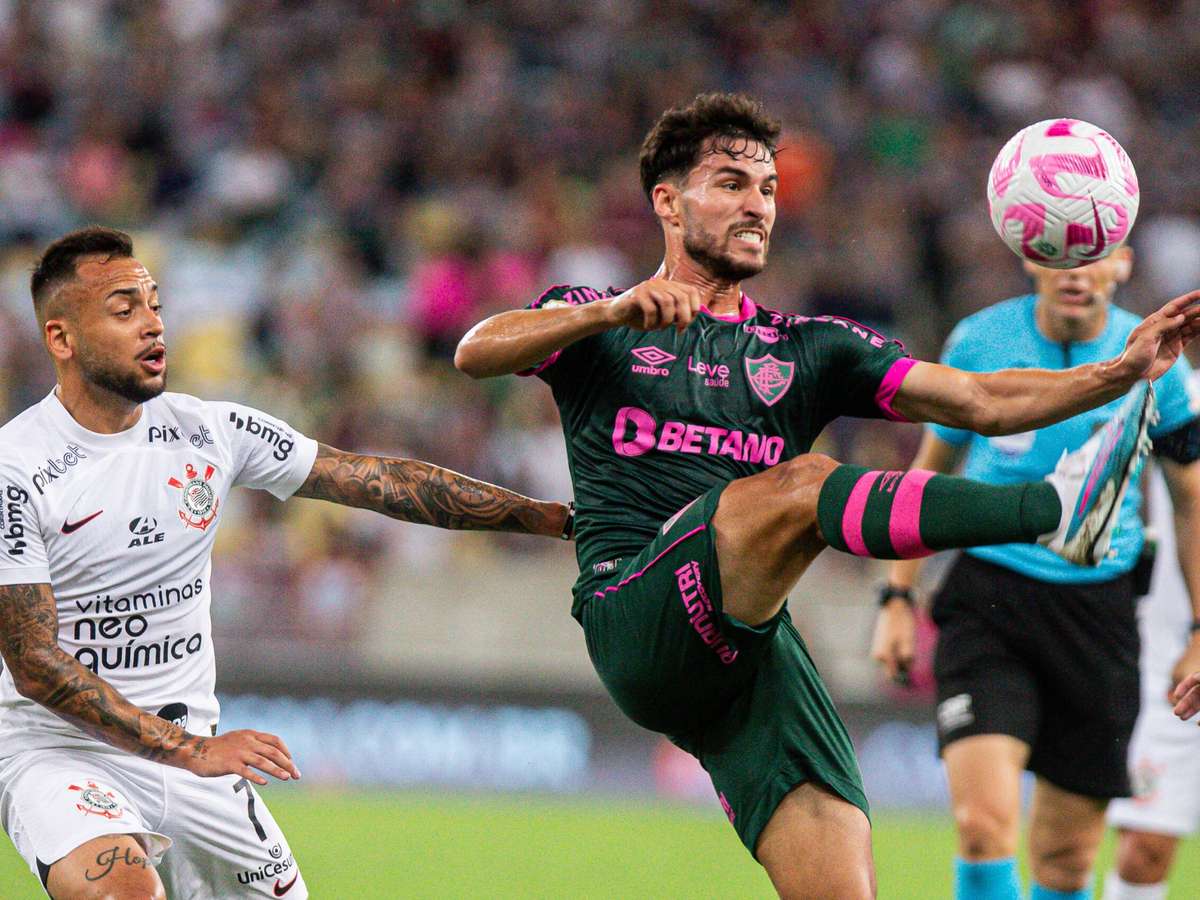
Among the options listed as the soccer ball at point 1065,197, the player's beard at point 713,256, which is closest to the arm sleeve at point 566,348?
the player's beard at point 713,256

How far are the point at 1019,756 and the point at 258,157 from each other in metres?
10.2

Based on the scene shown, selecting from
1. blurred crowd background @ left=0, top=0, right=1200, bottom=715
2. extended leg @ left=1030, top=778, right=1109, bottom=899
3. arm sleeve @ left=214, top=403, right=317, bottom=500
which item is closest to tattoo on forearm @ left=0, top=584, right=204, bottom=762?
arm sleeve @ left=214, top=403, right=317, bottom=500

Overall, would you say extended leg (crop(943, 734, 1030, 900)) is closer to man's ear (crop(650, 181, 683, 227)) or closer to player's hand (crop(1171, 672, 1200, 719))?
player's hand (crop(1171, 672, 1200, 719))

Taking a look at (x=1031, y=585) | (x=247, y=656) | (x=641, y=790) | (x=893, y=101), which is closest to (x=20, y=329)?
(x=247, y=656)

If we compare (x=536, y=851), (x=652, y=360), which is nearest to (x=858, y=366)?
(x=652, y=360)

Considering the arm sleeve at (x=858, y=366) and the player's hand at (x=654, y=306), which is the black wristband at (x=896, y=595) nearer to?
the arm sleeve at (x=858, y=366)

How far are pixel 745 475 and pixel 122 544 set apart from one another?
180 centimetres

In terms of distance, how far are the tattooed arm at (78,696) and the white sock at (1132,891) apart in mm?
3899

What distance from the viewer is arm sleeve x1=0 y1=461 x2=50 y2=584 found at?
4.75m

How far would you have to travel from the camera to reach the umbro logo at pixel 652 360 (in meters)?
5.17

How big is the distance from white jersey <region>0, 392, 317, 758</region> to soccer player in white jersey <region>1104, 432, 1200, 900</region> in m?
3.52

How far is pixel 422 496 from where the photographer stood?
18.0 feet

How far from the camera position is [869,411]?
536cm

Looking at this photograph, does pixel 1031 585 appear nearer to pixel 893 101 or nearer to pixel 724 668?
pixel 724 668
